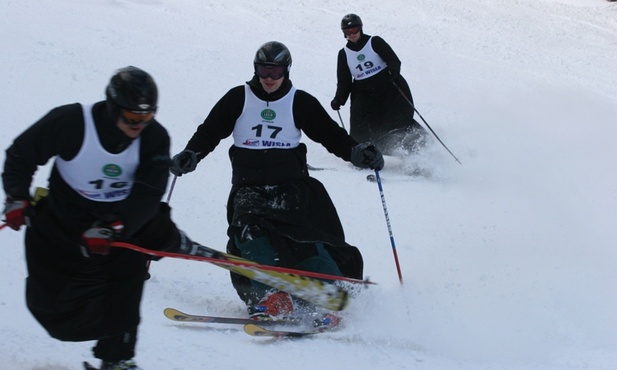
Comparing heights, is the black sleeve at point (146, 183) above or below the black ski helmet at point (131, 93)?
below

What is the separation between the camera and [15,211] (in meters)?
3.42

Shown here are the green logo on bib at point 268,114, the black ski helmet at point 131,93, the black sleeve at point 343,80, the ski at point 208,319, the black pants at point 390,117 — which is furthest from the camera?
the black pants at point 390,117

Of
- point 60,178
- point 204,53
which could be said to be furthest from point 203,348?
point 204,53

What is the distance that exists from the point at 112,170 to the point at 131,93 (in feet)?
1.29

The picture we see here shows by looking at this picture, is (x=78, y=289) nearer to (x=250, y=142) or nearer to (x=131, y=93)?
(x=131, y=93)

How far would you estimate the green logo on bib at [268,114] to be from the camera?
5.44m

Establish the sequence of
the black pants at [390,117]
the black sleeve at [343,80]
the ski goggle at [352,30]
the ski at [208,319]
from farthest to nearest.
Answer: the black pants at [390,117] < the black sleeve at [343,80] < the ski goggle at [352,30] < the ski at [208,319]

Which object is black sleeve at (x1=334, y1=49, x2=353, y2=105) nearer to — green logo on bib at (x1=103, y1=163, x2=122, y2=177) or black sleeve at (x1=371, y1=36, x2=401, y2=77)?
black sleeve at (x1=371, y1=36, x2=401, y2=77)

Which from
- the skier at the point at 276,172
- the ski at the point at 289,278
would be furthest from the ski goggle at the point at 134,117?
the skier at the point at 276,172

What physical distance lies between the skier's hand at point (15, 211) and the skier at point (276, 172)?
1.90 meters

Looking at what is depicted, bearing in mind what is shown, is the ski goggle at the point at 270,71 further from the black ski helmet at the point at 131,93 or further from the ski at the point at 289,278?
the black ski helmet at the point at 131,93

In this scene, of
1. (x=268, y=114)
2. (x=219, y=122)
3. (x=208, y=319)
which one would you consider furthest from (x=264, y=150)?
(x=208, y=319)

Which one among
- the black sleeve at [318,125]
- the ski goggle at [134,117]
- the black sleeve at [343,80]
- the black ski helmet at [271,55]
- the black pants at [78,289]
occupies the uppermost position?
the black sleeve at [343,80]

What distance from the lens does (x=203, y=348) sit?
4.50 m
